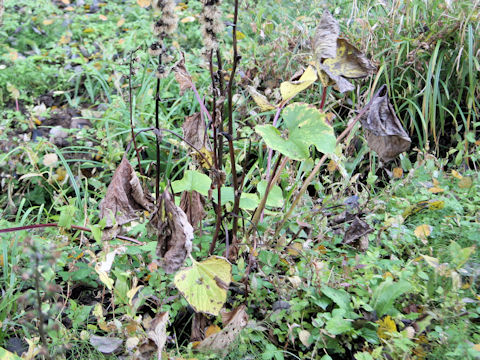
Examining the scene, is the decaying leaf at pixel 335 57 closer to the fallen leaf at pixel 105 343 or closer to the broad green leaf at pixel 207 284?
the broad green leaf at pixel 207 284

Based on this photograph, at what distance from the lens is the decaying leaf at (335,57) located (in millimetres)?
1191

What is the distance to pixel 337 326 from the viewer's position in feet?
3.87

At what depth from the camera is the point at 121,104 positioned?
8.25 ft

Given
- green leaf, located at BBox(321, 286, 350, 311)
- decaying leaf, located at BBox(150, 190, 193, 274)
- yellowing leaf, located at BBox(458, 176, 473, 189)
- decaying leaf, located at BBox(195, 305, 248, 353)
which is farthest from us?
yellowing leaf, located at BBox(458, 176, 473, 189)

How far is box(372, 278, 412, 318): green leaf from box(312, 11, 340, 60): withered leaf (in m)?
0.71

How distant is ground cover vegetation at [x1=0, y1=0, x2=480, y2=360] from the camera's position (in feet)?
3.81

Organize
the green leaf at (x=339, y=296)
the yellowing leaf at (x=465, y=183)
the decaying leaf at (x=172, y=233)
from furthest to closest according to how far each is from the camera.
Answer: the yellowing leaf at (x=465, y=183)
the green leaf at (x=339, y=296)
the decaying leaf at (x=172, y=233)

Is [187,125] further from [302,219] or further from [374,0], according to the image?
[374,0]

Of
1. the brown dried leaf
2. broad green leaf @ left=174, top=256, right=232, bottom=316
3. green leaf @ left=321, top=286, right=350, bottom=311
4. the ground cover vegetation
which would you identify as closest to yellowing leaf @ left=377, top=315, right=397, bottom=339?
the ground cover vegetation

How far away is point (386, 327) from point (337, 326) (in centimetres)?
14

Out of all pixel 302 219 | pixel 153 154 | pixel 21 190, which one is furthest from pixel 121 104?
pixel 302 219

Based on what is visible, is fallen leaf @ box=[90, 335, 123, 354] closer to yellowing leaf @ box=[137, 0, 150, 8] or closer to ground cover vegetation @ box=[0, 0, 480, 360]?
ground cover vegetation @ box=[0, 0, 480, 360]

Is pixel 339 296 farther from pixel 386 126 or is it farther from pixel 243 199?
pixel 386 126

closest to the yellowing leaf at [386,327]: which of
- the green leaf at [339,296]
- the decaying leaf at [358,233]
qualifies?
the green leaf at [339,296]
